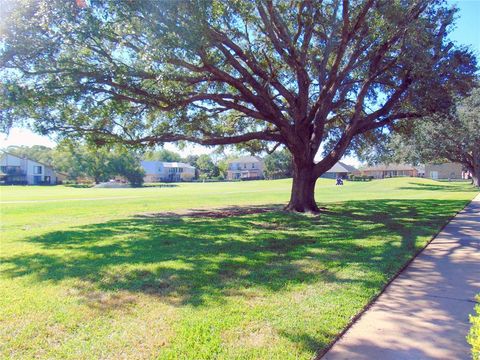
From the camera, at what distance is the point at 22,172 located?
8081cm

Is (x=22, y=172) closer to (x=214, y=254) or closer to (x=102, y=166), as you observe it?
(x=102, y=166)

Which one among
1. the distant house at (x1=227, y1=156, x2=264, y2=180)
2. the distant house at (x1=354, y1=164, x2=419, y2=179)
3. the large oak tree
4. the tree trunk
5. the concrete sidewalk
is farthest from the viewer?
the distant house at (x1=227, y1=156, x2=264, y2=180)

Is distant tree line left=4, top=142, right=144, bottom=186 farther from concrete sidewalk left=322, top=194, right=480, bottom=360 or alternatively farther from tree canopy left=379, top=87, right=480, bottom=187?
concrete sidewalk left=322, top=194, right=480, bottom=360

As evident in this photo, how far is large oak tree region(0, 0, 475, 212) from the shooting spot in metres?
9.12

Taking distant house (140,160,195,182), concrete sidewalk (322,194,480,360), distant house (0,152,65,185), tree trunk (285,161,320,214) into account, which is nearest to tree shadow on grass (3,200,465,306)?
concrete sidewalk (322,194,480,360)

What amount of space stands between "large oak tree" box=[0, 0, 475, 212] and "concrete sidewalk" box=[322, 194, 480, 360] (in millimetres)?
6704

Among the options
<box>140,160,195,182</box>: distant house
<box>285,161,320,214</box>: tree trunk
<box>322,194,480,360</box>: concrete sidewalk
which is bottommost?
<box>322,194,480,360</box>: concrete sidewalk

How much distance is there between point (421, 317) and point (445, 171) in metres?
99.5

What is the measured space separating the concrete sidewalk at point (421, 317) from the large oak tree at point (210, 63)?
Result: 6.70 m

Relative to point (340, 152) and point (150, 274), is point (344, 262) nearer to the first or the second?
point (150, 274)

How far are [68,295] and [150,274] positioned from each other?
49.3 inches

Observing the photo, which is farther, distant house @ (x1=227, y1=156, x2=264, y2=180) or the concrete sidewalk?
distant house @ (x1=227, y1=156, x2=264, y2=180)

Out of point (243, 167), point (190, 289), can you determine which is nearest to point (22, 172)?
point (243, 167)

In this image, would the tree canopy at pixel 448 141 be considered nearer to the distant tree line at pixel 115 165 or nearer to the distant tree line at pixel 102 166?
the distant tree line at pixel 115 165
